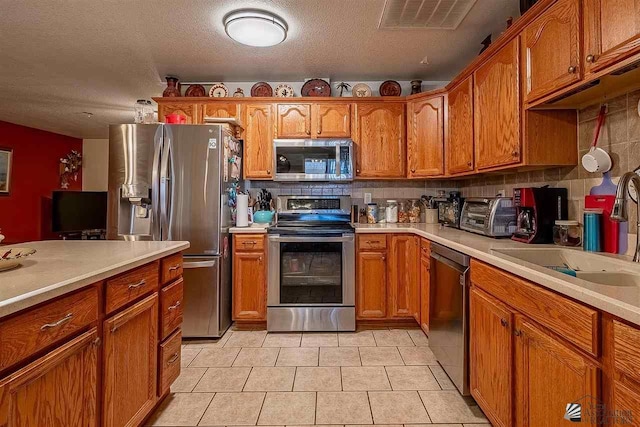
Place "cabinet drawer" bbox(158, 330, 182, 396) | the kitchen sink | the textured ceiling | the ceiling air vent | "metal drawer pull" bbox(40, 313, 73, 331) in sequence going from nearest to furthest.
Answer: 1. "metal drawer pull" bbox(40, 313, 73, 331)
2. the kitchen sink
3. "cabinet drawer" bbox(158, 330, 182, 396)
4. the ceiling air vent
5. the textured ceiling

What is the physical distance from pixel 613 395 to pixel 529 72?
5.38ft

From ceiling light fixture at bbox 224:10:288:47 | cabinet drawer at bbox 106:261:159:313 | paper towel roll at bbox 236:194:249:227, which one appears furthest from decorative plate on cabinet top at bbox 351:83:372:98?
cabinet drawer at bbox 106:261:159:313

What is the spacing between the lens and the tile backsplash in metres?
1.53

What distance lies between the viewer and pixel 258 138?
329 cm

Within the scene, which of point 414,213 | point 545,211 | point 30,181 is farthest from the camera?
point 30,181

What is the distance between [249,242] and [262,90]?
1641 millimetres

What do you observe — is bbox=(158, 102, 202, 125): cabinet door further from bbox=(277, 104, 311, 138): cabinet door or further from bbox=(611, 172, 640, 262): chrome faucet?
bbox=(611, 172, 640, 262): chrome faucet

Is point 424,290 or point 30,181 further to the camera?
point 30,181

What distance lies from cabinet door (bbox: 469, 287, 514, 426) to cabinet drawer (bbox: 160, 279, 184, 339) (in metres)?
1.65

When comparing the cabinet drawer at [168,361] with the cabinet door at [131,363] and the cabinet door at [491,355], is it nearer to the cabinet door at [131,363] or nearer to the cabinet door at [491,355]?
the cabinet door at [131,363]

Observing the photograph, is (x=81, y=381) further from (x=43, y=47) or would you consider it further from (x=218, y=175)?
(x=43, y=47)

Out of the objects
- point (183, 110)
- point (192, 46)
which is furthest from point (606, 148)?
point (183, 110)

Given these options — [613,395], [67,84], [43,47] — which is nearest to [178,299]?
[613,395]

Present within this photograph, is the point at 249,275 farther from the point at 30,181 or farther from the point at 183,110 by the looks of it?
the point at 30,181
